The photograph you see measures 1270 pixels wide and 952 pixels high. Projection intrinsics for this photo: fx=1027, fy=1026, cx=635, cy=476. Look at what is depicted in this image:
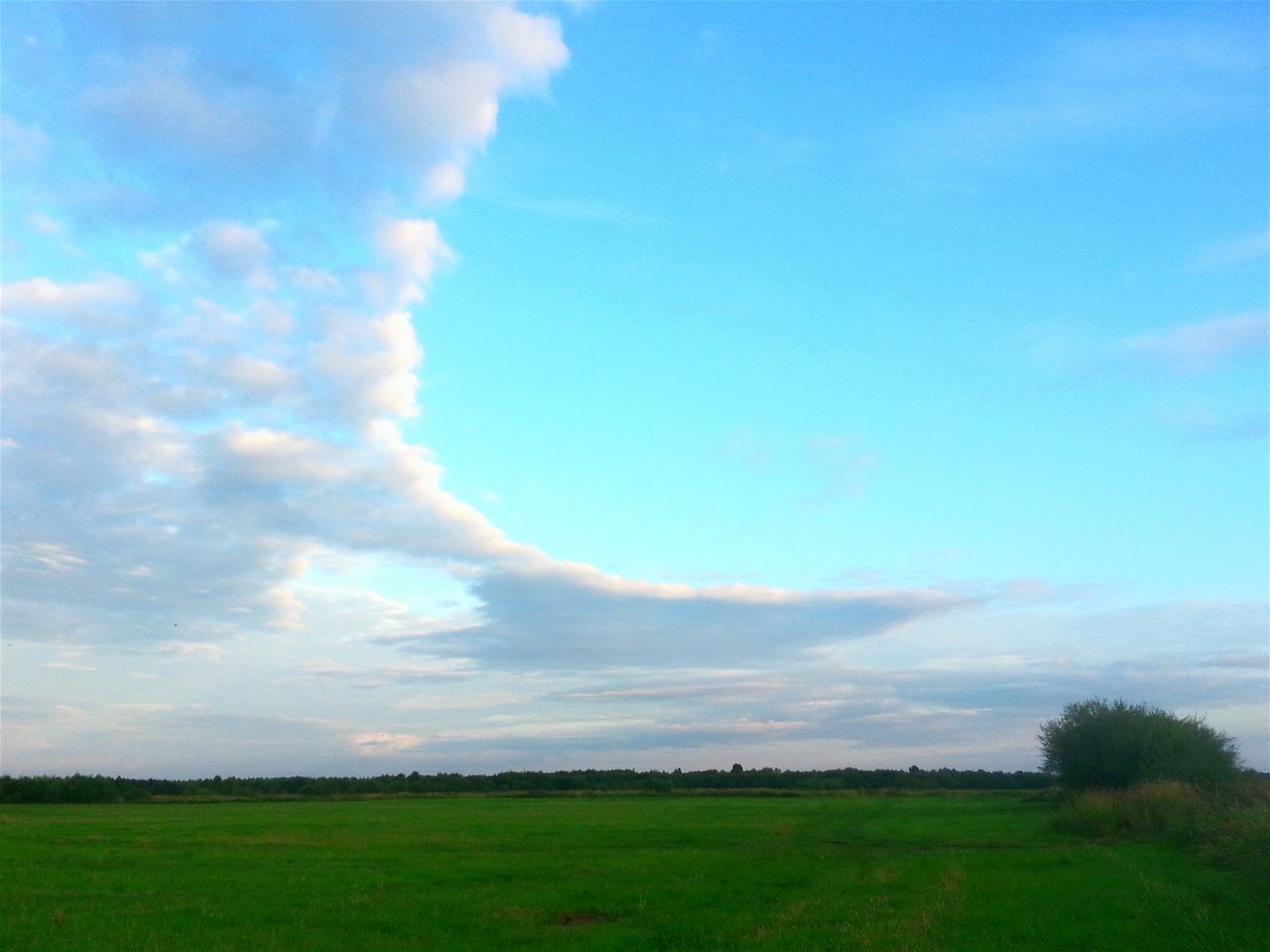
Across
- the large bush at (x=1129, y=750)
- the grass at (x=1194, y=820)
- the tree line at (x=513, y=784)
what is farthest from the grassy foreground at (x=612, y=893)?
the tree line at (x=513, y=784)

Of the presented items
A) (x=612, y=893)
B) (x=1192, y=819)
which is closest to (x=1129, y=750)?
(x=1192, y=819)

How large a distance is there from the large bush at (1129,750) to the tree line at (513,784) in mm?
47186

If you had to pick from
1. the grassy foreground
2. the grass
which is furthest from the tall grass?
the grassy foreground

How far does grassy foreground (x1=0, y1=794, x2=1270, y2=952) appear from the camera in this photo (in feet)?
53.2

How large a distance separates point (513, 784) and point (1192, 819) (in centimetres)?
11625

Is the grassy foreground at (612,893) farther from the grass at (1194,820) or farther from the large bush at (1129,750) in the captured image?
the large bush at (1129,750)

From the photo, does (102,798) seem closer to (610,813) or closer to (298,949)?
(610,813)

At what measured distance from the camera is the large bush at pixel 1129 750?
5216 cm

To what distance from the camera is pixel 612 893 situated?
22.4 m

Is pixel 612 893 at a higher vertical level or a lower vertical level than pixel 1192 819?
lower

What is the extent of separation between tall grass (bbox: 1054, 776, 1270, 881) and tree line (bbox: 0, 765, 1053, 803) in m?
67.5

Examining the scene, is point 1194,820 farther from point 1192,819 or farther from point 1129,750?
point 1129,750

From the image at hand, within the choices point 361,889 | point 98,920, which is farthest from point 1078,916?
point 98,920

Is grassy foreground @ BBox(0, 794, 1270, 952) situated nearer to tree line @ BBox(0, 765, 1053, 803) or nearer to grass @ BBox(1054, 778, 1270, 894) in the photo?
grass @ BBox(1054, 778, 1270, 894)
